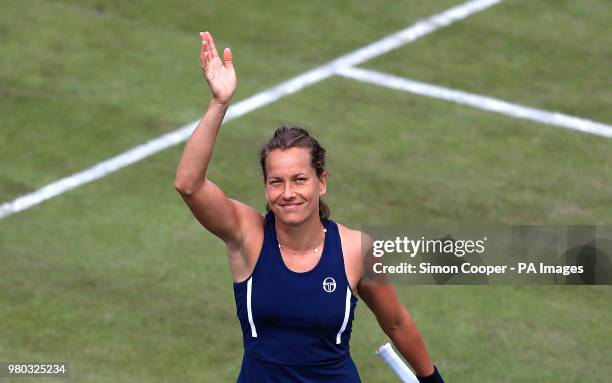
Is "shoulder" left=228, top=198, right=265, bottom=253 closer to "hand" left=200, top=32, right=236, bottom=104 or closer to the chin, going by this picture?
the chin

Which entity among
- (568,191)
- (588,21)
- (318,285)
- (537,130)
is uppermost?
(588,21)

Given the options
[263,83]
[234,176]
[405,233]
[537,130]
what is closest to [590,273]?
[405,233]

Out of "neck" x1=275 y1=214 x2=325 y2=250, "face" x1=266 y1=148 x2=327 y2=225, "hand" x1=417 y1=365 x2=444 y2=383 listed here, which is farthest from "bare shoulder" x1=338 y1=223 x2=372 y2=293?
"hand" x1=417 y1=365 x2=444 y2=383

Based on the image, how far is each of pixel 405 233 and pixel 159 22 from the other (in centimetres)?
434

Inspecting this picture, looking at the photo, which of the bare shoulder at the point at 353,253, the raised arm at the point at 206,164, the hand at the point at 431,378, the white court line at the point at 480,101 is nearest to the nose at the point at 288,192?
the raised arm at the point at 206,164

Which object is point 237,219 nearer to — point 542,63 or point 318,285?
point 318,285

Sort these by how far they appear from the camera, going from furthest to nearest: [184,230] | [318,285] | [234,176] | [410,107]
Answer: [410,107] < [234,176] < [184,230] < [318,285]

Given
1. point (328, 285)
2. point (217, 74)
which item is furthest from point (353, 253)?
point (217, 74)

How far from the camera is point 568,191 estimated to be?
37.6ft

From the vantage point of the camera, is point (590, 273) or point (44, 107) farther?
point (44, 107)

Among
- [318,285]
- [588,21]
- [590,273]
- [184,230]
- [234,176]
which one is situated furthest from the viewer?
[588,21]

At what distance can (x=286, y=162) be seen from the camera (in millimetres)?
6578

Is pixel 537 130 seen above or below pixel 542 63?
below

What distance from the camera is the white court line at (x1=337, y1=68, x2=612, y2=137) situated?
1240 cm
